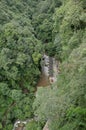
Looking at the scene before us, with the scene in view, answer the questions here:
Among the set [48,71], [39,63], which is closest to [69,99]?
[39,63]

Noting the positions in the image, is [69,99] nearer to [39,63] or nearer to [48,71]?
[39,63]

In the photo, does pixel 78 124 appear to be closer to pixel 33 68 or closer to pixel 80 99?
pixel 80 99

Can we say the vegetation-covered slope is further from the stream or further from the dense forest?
the stream

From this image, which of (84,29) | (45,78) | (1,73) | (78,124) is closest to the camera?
(78,124)

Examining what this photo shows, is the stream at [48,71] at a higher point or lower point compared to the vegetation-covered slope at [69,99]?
lower

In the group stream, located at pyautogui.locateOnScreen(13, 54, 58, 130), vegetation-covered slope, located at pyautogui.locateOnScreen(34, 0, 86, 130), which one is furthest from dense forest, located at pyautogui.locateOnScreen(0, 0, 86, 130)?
stream, located at pyautogui.locateOnScreen(13, 54, 58, 130)

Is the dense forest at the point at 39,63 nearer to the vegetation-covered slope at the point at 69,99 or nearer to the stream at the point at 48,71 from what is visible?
the vegetation-covered slope at the point at 69,99

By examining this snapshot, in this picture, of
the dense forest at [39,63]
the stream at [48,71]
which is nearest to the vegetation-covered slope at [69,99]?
the dense forest at [39,63]

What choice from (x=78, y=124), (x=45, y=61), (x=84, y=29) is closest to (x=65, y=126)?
(x=78, y=124)
